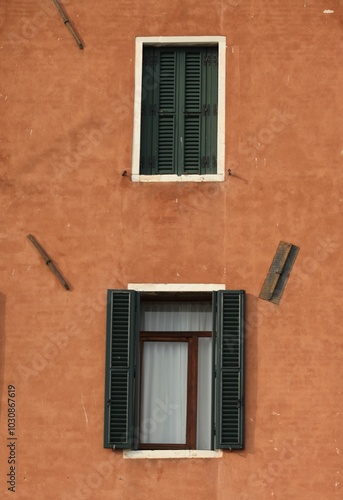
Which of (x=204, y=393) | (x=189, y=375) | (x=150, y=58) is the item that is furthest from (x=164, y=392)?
(x=150, y=58)

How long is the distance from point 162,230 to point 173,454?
2618 mm

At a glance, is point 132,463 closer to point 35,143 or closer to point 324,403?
point 324,403

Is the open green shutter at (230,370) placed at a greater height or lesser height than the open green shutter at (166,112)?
lesser

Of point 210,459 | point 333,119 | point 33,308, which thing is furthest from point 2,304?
point 333,119

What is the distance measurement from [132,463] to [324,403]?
7.41 ft

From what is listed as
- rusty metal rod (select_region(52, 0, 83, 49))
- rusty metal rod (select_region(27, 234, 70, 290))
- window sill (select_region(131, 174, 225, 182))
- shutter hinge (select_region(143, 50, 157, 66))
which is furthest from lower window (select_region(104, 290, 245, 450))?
rusty metal rod (select_region(52, 0, 83, 49))

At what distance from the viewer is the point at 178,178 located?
17750 mm

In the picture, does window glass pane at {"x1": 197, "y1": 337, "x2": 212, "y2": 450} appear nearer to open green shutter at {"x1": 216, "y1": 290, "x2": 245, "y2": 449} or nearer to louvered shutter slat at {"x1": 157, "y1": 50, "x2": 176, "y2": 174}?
open green shutter at {"x1": 216, "y1": 290, "x2": 245, "y2": 449}

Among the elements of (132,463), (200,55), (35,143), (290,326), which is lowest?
(132,463)

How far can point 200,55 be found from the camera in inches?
722

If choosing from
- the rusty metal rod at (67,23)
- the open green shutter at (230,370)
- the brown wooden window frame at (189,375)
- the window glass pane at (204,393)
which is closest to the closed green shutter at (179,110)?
the rusty metal rod at (67,23)

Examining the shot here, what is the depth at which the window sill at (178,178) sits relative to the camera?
58.1 feet

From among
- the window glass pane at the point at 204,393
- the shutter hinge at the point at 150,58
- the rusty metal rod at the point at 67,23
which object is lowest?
the window glass pane at the point at 204,393

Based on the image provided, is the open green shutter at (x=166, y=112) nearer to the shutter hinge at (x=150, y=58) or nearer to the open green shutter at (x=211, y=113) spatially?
the shutter hinge at (x=150, y=58)
